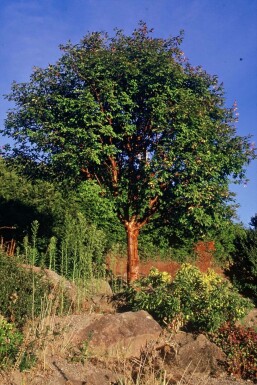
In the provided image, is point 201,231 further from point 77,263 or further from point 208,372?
point 208,372

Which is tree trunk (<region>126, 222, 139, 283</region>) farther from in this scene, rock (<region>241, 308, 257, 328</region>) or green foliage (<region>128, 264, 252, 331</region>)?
green foliage (<region>128, 264, 252, 331</region>)

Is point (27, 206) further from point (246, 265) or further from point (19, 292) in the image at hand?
point (19, 292)

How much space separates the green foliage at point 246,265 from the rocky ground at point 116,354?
971cm

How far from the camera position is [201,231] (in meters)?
16.1

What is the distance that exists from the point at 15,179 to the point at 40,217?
7.81 ft

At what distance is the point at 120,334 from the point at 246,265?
11.7m

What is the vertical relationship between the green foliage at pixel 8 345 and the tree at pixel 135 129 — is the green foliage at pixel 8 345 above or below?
below

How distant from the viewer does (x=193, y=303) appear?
31.2 ft

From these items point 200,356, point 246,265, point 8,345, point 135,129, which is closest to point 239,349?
point 200,356

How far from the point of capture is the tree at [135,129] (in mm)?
14578

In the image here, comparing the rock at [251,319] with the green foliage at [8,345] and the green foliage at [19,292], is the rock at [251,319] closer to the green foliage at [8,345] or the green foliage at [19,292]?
the green foliage at [19,292]

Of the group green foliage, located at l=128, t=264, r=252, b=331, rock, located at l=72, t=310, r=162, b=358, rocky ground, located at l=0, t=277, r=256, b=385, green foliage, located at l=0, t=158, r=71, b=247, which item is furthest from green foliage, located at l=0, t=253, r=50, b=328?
green foliage, located at l=0, t=158, r=71, b=247

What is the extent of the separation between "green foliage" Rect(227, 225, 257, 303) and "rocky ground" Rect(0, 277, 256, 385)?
31.8 ft

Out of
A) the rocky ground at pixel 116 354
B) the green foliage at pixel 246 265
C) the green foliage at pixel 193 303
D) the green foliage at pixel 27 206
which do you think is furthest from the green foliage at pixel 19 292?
the green foliage at pixel 246 265
